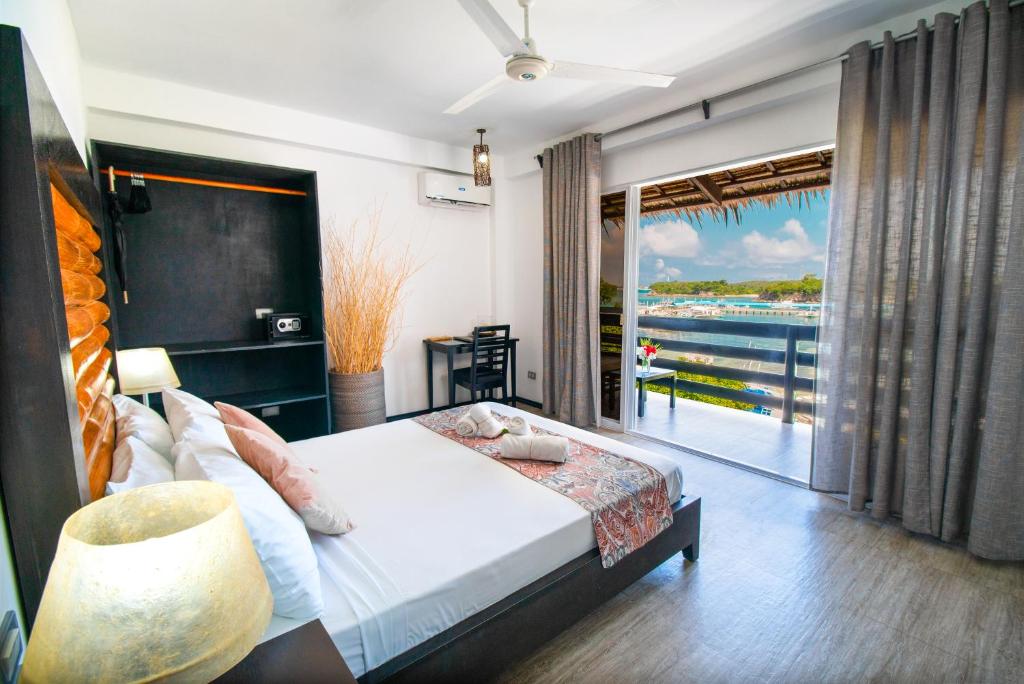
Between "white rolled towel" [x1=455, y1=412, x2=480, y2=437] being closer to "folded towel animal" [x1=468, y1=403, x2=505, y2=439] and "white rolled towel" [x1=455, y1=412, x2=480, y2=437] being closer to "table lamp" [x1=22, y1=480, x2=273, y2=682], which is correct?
"folded towel animal" [x1=468, y1=403, x2=505, y2=439]

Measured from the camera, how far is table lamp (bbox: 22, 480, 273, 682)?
1.65ft

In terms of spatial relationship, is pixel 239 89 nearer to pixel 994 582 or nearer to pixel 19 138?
pixel 19 138

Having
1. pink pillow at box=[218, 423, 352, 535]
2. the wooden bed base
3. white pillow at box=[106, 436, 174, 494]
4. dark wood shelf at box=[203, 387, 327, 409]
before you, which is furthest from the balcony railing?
white pillow at box=[106, 436, 174, 494]

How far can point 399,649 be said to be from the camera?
122cm

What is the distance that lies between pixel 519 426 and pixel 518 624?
1018 mm

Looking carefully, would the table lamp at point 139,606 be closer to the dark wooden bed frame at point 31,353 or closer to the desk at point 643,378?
the dark wooden bed frame at point 31,353

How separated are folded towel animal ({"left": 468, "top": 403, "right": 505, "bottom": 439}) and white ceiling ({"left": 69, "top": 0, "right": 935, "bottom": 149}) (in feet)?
6.47

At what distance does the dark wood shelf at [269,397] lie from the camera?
3.12 m

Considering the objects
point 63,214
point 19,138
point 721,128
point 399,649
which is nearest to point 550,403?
point 721,128

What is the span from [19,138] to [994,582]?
3.34 meters

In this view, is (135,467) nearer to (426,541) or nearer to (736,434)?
(426,541)

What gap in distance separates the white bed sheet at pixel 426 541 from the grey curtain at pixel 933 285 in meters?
1.24

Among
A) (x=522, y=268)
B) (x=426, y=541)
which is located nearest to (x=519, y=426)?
(x=426, y=541)

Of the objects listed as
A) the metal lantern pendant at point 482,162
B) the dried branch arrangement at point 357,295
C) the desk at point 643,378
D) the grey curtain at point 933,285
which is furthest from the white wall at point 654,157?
the dried branch arrangement at point 357,295
